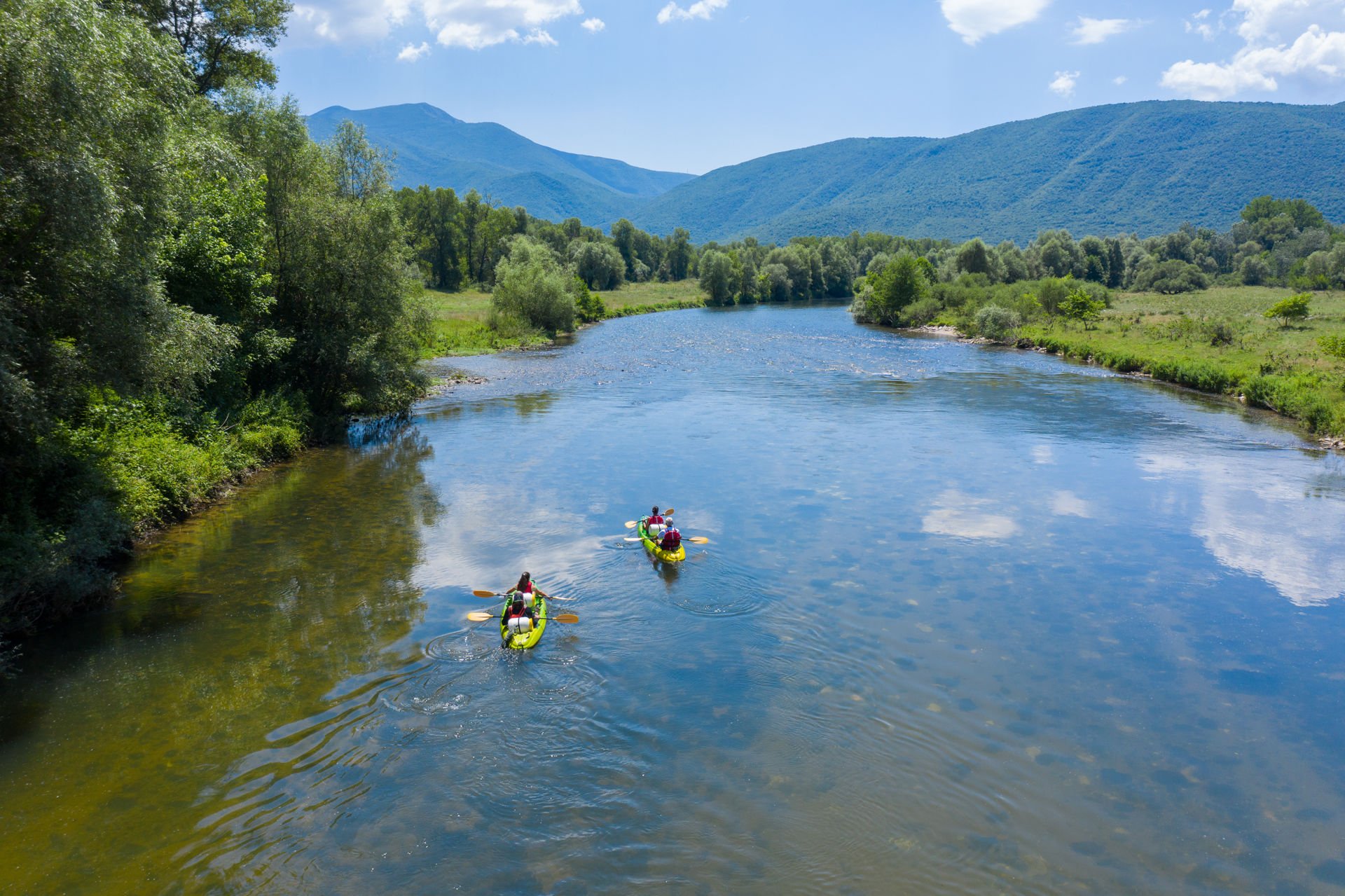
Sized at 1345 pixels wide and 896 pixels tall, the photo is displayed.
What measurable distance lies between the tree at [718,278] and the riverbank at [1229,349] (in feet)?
A: 154

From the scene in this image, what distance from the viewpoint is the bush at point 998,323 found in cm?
6675

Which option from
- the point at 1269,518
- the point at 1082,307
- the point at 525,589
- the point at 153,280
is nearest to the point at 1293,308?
the point at 1082,307

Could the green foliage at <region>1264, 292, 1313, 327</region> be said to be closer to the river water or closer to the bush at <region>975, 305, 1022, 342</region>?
the bush at <region>975, 305, 1022, 342</region>

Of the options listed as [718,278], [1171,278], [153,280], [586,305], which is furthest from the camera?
[718,278]

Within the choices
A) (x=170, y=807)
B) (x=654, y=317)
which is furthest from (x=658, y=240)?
(x=170, y=807)

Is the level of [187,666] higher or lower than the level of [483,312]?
lower

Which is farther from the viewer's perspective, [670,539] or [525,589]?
[670,539]

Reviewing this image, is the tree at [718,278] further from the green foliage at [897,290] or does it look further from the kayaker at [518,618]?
the kayaker at [518,618]

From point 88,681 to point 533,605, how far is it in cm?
724

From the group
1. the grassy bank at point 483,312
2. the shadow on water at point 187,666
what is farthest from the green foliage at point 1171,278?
the shadow on water at point 187,666

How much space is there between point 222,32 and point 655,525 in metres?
26.9

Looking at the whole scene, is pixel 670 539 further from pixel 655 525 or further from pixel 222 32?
pixel 222 32

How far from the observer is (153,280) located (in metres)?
15.8

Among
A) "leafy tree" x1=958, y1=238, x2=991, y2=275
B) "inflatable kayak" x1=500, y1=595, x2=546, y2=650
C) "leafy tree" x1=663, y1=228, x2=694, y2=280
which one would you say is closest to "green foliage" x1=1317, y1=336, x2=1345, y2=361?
"inflatable kayak" x1=500, y1=595, x2=546, y2=650
